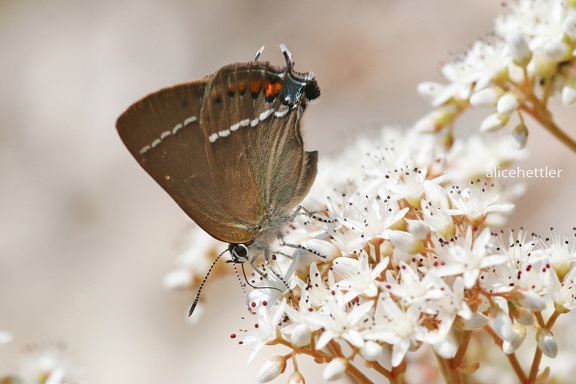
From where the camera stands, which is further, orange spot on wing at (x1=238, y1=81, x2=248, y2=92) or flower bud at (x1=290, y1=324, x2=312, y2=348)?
orange spot on wing at (x1=238, y1=81, x2=248, y2=92)

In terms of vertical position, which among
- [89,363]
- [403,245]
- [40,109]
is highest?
[40,109]

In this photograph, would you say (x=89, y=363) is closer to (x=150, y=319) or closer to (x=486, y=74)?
(x=150, y=319)

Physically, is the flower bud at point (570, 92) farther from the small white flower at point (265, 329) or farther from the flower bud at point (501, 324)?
the small white flower at point (265, 329)

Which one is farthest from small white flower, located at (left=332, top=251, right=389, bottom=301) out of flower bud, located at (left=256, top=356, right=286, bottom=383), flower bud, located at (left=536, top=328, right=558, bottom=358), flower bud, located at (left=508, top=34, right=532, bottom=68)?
flower bud, located at (left=508, top=34, right=532, bottom=68)

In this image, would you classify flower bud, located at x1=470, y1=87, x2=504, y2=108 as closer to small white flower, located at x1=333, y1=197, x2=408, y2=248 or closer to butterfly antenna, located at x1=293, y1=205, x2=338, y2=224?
small white flower, located at x1=333, y1=197, x2=408, y2=248

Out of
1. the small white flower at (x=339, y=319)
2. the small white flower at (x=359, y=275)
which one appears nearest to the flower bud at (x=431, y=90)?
the small white flower at (x=359, y=275)

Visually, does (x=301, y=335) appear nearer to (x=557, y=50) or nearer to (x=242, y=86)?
(x=242, y=86)

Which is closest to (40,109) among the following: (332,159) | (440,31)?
(440,31)
